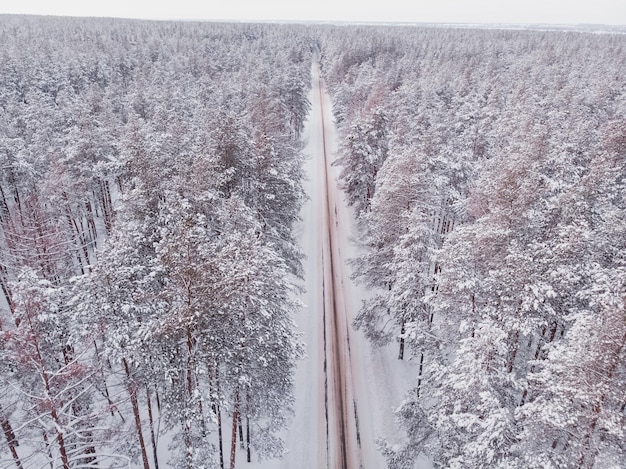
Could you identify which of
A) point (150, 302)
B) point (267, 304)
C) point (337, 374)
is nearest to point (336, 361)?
point (337, 374)

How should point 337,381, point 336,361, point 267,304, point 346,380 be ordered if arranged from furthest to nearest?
1. point 336,361
2. point 346,380
3. point 337,381
4. point 267,304

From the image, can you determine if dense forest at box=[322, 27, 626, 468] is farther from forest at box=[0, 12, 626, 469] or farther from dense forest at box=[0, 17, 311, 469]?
dense forest at box=[0, 17, 311, 469]

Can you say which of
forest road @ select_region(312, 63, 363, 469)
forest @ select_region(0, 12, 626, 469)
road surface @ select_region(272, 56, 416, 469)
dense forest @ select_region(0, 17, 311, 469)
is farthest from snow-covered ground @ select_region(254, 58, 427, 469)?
dense forest @ select_region(0, 17, 311, 469)

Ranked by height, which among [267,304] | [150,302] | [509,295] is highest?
[150,302]

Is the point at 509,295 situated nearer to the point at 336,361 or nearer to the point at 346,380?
the point at 346,380

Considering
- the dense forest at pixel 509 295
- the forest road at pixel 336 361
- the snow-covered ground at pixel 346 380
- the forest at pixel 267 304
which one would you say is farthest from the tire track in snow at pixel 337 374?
the dense forest at pixel 509 295

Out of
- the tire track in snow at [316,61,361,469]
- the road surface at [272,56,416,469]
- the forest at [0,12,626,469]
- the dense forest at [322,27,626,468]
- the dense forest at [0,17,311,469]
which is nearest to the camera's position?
the dense forest at [322,27,626,468]

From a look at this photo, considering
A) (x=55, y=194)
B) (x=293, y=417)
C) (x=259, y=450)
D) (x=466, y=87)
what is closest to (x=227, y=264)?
(x=259, y=450)

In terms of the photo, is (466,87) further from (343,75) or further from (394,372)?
(394,372)
